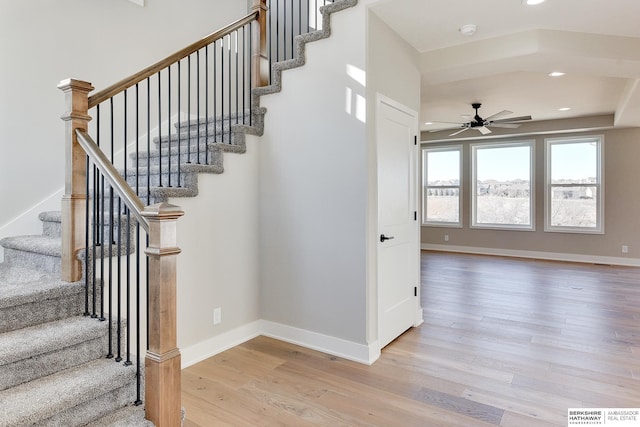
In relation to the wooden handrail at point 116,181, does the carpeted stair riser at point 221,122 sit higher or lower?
higher

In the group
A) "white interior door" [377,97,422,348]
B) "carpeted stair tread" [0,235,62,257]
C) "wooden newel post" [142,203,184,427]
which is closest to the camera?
"wooden newel post" [142,203,184,427]

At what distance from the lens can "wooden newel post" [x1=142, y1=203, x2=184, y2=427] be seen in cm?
171

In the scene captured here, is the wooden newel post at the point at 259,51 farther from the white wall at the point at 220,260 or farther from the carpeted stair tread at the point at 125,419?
the carpeted stair tread at the point at 125,419

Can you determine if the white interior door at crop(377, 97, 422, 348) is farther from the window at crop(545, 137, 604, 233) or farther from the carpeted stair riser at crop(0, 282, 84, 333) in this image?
the window at crop(545, 137, 604, 233)

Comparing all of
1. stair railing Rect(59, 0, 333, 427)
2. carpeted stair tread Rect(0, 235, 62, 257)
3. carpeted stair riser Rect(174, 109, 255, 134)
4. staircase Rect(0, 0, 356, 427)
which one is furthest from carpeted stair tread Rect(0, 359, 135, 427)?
carpeted stair riser Rect(174, 109, 255, 134)

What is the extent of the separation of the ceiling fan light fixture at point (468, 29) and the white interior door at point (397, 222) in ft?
2.58

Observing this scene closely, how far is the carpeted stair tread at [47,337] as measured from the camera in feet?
5.79

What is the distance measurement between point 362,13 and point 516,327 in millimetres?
3206

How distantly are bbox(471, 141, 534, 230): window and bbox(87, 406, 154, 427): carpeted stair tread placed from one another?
8001 mm

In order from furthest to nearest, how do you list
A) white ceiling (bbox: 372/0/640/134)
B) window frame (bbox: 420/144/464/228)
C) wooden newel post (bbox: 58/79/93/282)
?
1. window frame (bbox: 420/144/464/228)
2. white ceiling (bbox: 372/0/640/134)
3. wooden newel post (bbox: 58/79/93/282)

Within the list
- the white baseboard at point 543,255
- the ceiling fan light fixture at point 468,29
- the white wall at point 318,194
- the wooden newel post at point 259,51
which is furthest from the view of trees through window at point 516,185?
the white wall at point 318,194

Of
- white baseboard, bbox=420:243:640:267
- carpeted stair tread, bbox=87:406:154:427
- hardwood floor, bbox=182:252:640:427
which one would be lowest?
hardwood floor, bbox=182:252:640:427

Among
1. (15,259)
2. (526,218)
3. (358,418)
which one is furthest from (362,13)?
(526,218)

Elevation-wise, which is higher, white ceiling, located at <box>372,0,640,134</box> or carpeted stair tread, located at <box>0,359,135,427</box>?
white ceiling, located at <box>372,0,640,134</box>
